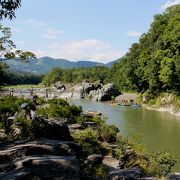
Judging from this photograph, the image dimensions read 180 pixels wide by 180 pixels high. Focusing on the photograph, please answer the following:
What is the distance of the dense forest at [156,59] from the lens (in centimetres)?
8169

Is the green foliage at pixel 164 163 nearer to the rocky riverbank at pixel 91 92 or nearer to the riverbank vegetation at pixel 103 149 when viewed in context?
the riverbank vegetation at pixel 103 149

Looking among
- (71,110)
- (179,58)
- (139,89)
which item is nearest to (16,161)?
(71,110)

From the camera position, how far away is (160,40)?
90500mm

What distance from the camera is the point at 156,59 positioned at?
88.0 m

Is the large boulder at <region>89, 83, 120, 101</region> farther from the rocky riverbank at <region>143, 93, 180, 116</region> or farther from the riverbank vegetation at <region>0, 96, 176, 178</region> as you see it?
the riverbank vegetation at <region>0, 96, 176, 178</region>

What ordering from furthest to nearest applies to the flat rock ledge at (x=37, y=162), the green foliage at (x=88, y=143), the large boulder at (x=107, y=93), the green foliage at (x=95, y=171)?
the large boulder at (x=107, y=93) < the green foliage at (x=88, y=143) < the green foliage at (x=95, y=171) < the flat rock ledge at (x=37, y=162)

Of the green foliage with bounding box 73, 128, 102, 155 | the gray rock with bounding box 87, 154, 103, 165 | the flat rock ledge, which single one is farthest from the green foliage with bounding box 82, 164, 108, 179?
the green foliage with bounding box 73, 128, 102, 155

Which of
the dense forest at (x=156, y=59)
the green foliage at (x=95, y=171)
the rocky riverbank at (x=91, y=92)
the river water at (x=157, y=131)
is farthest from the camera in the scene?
the rocky riverbank at (x=91, y=92)

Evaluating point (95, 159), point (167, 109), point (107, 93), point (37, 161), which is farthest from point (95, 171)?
point (107, 93)

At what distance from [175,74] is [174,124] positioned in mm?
22745

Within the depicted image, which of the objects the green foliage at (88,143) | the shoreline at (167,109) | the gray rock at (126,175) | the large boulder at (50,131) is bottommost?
the shoreline at (167,109)

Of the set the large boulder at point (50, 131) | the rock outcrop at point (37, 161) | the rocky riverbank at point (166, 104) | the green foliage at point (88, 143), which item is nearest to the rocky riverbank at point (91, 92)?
the rocky riverbank at point (166, 104)

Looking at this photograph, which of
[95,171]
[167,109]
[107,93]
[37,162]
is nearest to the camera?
[37,162]

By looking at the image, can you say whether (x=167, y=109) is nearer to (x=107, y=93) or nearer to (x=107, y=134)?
(x=107, y=93)
